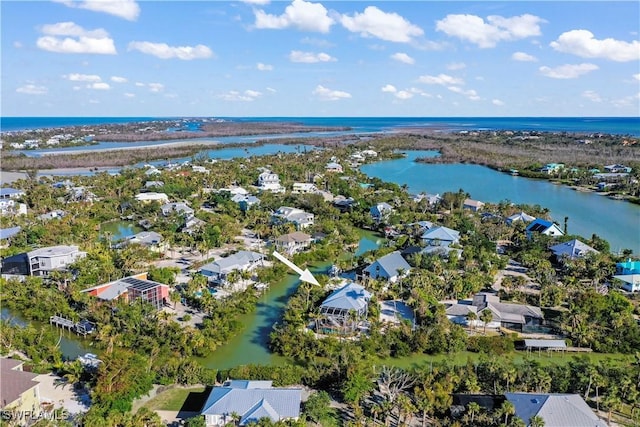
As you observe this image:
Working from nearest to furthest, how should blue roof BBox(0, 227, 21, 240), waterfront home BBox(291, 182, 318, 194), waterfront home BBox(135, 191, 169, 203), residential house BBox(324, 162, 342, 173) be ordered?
blue roof BBox(0, 227, 21, 240) < waterfront home BBox(135, 191, 169, 203) < waterfront home BBox(291, 182, 318, 194) < residential house BBox(324, 162, 342, 173)

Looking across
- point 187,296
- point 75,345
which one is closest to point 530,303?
point 187,296

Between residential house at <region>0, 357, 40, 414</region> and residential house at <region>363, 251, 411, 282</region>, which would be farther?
residential house at <region>363, 251, 411, 282</region>

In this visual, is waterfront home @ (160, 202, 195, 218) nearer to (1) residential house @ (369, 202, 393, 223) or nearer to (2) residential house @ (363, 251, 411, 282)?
(1) residential house @ (369, 202, 393, 223)

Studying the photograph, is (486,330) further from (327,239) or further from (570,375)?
(327,239)

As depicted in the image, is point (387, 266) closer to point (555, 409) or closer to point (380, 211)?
point (555, 409)

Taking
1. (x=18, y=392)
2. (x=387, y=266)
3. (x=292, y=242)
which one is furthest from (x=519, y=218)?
(x=18, y=392)

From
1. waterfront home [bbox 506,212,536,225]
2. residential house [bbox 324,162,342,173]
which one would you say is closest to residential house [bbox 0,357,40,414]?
waterfront home [bbox 506,212,536,225]
